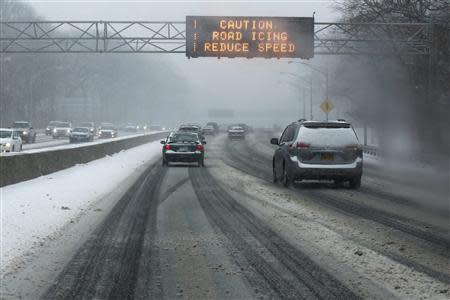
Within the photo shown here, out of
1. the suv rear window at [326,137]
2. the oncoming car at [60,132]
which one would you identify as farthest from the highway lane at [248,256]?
the oncoming car at [60,132]

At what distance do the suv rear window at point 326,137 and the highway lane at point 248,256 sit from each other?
3565 millimetres

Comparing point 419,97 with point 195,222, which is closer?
point 195,222

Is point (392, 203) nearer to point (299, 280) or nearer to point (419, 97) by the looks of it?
→ point (299, 280)

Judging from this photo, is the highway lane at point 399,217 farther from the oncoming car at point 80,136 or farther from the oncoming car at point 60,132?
the oncoming car at point 60,132

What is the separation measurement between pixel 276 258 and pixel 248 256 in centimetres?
38

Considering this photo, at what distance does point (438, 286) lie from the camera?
7234mm

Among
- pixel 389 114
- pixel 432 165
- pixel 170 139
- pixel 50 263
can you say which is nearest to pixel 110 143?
pixel 170 139

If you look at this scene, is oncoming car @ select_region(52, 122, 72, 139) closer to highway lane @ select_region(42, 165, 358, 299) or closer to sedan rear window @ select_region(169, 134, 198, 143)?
sedan rear window @ select_region(169, 134, 198, 143)

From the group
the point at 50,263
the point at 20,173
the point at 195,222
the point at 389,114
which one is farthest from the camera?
the point at 389,114

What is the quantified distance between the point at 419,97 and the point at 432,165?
9738mm

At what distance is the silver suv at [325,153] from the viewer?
18.8 meters

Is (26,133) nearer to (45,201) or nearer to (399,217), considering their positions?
(45,201)

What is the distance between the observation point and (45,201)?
15.7 metres

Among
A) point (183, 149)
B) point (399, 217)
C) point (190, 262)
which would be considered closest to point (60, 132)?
point (183, 149)
